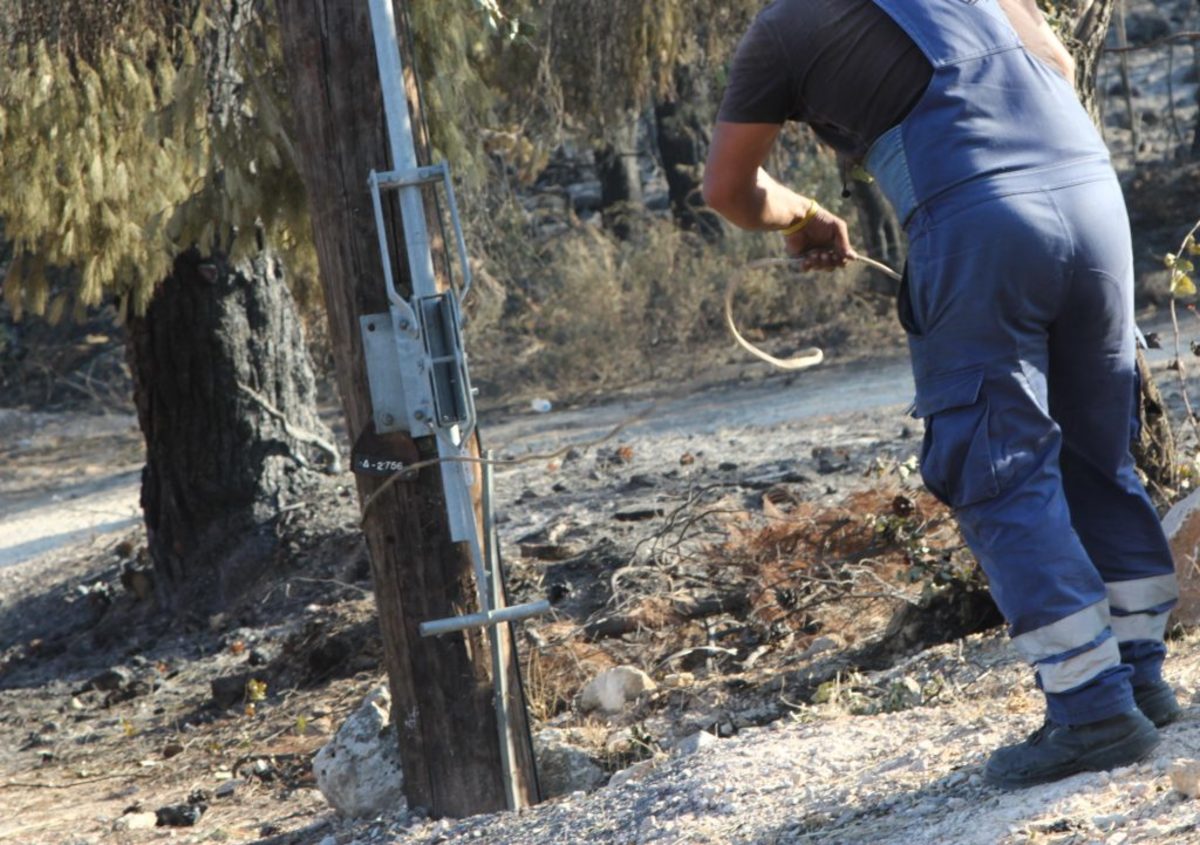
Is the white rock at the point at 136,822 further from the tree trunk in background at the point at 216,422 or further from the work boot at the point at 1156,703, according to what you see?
the work boot at the point at 1156,703

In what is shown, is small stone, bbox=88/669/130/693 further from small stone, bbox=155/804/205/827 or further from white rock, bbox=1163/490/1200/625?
white rock, bbox=1163/490/1200/625

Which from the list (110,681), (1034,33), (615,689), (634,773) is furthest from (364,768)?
(110,681)

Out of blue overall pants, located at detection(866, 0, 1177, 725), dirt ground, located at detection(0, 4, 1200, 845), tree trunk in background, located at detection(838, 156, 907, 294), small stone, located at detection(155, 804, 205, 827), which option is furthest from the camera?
tree trunk in background, located at detection(838, 156, 907, 294)

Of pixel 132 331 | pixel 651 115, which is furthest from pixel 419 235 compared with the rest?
pixel 651 115

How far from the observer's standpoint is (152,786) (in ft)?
18.7

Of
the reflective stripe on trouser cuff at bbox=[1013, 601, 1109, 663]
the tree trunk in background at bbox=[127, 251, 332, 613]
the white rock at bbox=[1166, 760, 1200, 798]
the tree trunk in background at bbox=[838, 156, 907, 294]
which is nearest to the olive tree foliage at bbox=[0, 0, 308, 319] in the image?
the tree trunk in background at bbox=[127, 251, 332, 613]

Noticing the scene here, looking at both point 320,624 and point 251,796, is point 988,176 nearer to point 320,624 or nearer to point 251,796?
point 251,796

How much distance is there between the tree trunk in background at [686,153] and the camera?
52.6 ft

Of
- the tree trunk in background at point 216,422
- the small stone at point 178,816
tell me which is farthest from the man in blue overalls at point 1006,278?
the tree trunk in background at point 216,422

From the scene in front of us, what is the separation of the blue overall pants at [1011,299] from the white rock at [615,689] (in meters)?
2.27

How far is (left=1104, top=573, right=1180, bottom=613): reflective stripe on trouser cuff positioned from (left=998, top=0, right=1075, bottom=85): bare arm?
992 mm

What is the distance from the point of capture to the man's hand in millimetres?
3420

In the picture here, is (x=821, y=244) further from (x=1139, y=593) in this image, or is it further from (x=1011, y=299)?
(x=1139, y=593)

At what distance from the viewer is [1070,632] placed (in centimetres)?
288
